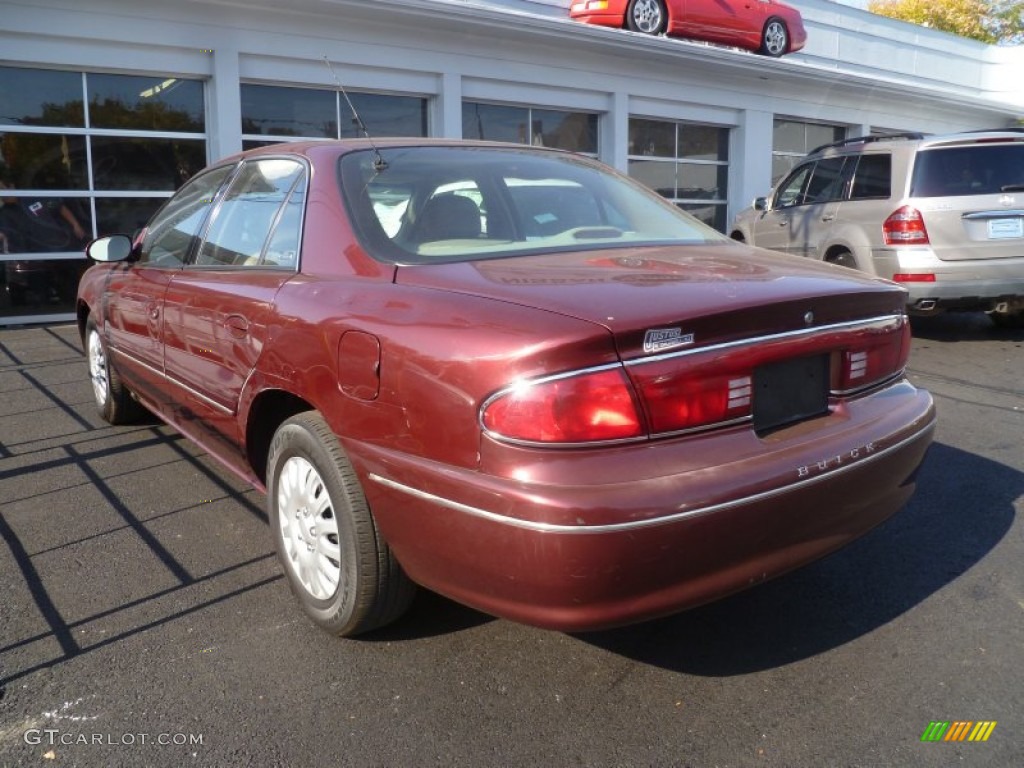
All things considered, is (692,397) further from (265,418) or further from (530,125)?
(530,125)

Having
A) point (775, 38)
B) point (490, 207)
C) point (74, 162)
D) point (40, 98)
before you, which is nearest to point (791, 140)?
point (775, 38)

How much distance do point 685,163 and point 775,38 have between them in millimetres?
3659

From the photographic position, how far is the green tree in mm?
38812

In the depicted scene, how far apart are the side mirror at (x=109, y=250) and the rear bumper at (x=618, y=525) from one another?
2.86 meters

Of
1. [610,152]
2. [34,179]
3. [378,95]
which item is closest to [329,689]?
[34,179]

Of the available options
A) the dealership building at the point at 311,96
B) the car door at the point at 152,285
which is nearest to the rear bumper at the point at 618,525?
the car door at the point at 152,285

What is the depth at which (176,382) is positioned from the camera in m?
3.96

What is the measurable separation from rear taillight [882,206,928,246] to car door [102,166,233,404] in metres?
6.05

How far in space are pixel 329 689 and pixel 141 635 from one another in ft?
2.57

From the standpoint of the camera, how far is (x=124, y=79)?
1018 centimetres

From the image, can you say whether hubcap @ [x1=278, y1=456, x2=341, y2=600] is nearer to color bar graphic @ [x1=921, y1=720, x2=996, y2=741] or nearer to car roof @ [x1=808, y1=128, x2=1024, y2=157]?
color bar graphic @ [x1=921, y1=720, x2=996, y2=741]

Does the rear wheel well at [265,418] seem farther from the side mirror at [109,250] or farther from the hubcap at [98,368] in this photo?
the hubcap at [98,368]

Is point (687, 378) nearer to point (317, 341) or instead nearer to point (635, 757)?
point (635, 757)

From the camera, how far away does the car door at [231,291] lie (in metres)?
3.20
